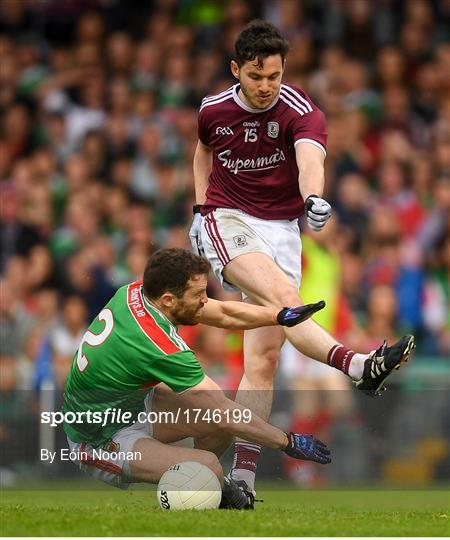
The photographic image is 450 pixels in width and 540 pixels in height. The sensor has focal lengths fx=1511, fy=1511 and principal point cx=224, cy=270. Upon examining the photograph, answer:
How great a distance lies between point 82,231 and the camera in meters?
16.0

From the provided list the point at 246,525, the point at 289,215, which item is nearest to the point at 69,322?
the point at 289,215

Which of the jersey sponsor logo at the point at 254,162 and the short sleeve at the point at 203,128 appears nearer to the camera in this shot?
the jersey sponsor logo at the point at 254,162

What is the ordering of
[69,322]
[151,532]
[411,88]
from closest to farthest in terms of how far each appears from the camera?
[151,532]
[69,322]
[411,88]

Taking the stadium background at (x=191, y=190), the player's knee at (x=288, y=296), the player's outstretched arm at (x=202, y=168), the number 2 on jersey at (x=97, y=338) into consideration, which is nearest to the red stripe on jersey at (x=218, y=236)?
the player's outstretched arm at (x=202, y=168)

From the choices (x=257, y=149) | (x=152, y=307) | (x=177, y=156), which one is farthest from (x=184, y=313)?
(x=177, y=156)

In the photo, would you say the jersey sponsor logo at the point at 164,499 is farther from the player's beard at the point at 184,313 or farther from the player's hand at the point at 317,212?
the player's hand at the point at 317,212

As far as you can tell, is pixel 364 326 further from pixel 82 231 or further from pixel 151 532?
pixel 151 532

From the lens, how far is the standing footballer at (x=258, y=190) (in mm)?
9609

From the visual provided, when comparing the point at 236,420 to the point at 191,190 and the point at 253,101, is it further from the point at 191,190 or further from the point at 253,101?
the point at 191,190

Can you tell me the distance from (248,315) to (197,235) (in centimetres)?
97

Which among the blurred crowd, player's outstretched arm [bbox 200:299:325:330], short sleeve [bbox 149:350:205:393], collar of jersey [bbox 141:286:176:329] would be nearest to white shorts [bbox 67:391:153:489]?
short sleeve [bbox 149:350:205:393]

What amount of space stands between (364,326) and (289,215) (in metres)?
4.73

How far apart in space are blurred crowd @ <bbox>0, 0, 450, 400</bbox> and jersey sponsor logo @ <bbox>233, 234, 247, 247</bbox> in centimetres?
351

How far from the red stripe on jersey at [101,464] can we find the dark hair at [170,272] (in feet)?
3.54
